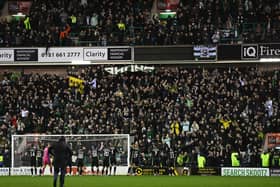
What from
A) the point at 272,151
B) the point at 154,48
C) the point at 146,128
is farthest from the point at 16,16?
the point at 272,151

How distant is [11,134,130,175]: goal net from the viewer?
34.2 m

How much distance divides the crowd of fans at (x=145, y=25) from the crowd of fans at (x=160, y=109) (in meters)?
2.26

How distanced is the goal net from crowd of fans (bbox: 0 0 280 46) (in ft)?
27.9

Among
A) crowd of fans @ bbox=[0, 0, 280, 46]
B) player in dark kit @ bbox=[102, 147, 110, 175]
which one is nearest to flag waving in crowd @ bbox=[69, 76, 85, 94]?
crowd of fans @ bbox=[0, 0, 280, 46]

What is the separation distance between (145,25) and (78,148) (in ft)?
36.2

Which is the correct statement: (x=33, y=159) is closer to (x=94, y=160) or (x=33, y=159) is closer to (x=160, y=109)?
(x=94, y=160)

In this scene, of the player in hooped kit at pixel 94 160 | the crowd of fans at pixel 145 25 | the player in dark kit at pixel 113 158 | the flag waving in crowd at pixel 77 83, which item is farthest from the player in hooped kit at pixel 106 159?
the crowd of fans at pixel 145 25

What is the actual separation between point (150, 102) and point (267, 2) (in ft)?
35.2

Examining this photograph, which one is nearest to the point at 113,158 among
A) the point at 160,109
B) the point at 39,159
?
the point at 39,159

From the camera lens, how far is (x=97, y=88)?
40.9 metres

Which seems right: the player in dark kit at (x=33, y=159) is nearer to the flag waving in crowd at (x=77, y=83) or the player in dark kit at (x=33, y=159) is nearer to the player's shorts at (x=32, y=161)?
the player's shorts at (x=32, y=161)

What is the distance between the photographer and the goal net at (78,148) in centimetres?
3419

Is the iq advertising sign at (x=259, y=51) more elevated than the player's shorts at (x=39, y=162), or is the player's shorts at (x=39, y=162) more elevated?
the iq advertising sign at (x=259, y=51)

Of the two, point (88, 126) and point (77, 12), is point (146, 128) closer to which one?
point (88, 126)
